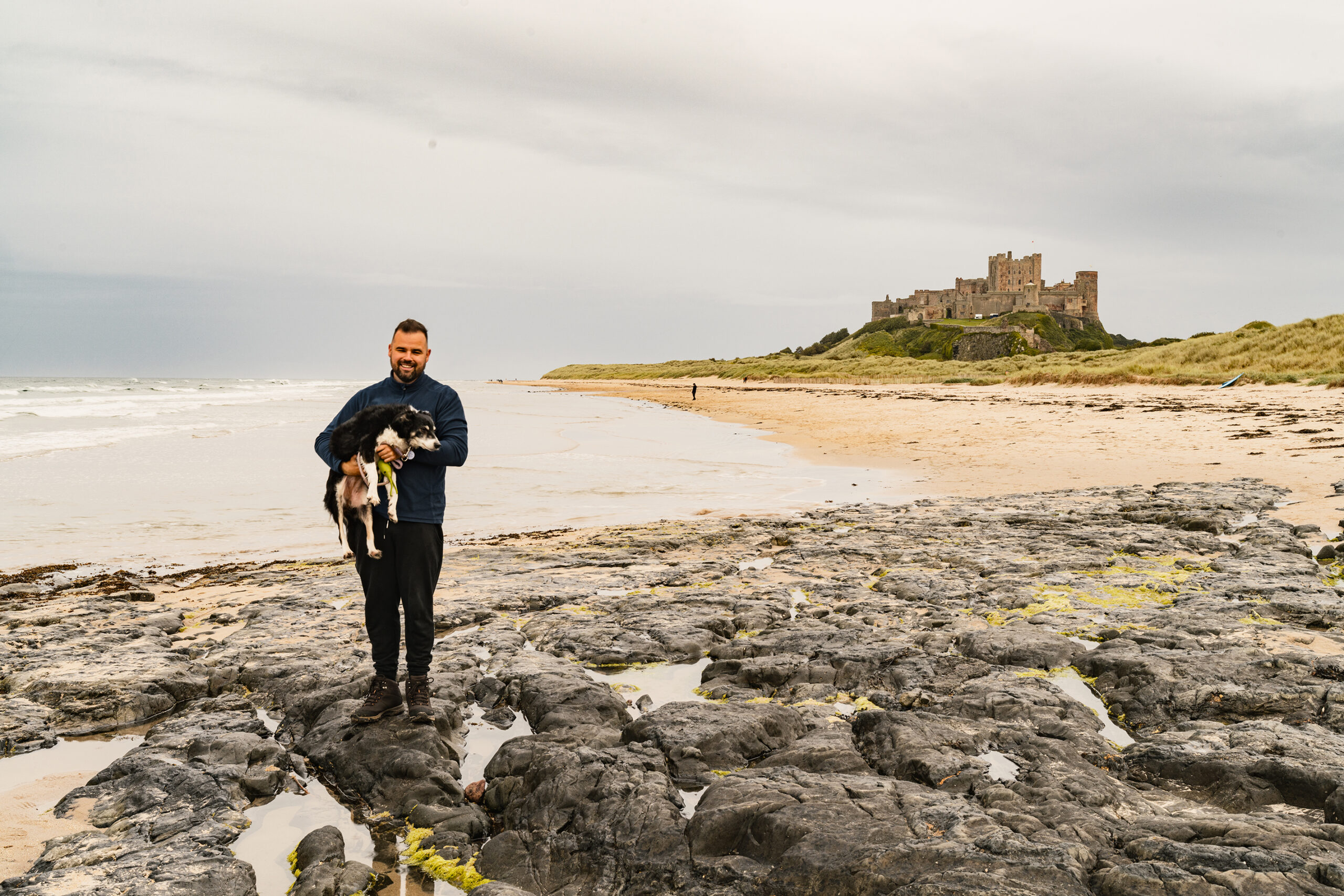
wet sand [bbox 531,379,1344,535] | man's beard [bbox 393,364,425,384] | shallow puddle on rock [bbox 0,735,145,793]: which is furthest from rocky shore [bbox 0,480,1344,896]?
wet sand [bbox 531,379,1344,535]

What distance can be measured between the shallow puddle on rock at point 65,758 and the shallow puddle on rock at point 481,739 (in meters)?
1.90

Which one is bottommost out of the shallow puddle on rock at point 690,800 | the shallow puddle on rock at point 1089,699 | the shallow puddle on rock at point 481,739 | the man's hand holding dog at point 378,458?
the shallow puddle on rock at point 481,739

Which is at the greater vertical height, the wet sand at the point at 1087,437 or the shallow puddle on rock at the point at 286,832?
the wet sand at the point at 1087,437

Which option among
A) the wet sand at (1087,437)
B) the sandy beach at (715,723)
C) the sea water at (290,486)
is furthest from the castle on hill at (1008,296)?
the sandy beach at (715,723)

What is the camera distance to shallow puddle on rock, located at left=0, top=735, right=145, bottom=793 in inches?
165

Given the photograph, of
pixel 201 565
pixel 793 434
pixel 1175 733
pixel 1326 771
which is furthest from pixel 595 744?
pixel 793 434

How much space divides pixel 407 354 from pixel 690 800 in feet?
9.45

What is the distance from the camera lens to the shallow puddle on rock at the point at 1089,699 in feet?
14.1

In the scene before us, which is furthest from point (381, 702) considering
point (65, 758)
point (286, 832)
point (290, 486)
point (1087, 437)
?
point (1087, 437)

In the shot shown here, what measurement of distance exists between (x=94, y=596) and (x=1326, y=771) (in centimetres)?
947

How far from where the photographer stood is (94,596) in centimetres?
744

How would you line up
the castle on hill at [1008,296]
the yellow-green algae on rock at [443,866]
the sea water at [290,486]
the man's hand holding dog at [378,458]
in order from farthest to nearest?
the castle on hill at [1008,296] → the sea water at [290,486] → the man's hand holding dog at [378,458] → the yellow-green algae on rock at [443,866]

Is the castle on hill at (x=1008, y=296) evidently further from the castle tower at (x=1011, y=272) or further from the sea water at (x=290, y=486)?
the sea water at (x=290, y=486)

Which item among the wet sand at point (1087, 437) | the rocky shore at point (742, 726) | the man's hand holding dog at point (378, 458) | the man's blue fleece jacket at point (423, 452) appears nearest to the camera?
the rocky shore at point (742, 726)
